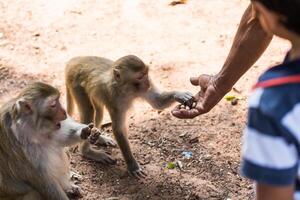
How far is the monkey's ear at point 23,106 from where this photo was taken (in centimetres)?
405

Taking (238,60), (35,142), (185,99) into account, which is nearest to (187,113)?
(185,99)

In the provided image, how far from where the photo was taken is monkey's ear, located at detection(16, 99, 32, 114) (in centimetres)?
405

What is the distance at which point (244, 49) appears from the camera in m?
4.33

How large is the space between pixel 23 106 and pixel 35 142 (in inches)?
12.1

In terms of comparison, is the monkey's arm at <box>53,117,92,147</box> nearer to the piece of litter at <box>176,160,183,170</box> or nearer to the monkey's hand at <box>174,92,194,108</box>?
the monkey's hand at <box>174,92,194,108</box>

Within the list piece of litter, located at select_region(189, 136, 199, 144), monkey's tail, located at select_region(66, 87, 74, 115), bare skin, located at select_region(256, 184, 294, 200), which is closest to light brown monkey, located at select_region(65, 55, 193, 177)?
monkey's tail, located at select_region(66, 87, 74, 115)

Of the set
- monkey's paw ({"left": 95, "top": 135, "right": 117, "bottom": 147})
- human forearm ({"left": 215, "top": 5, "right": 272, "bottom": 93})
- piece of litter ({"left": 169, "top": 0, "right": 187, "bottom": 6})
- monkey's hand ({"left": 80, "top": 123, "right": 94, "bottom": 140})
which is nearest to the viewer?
human forearm ({"left": 215, "top": 5, "right": 272, "bottom": 93})

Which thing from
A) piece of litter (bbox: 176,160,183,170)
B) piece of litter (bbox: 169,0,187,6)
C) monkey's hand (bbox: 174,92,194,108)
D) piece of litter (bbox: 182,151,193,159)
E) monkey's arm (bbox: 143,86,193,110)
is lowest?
Answer: piece of litter (bbox: 176,160,183,170)

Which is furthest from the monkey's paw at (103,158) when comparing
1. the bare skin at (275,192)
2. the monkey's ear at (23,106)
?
the bare skin at (275,192)

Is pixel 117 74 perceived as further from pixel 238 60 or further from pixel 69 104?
pixel 238 60

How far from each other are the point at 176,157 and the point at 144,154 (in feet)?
1.03

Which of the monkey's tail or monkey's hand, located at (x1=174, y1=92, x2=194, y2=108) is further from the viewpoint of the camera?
the monkey's tail

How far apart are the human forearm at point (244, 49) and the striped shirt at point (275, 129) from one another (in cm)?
216

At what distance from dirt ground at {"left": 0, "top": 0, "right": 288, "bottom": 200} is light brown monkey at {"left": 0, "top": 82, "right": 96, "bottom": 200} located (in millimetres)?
733
